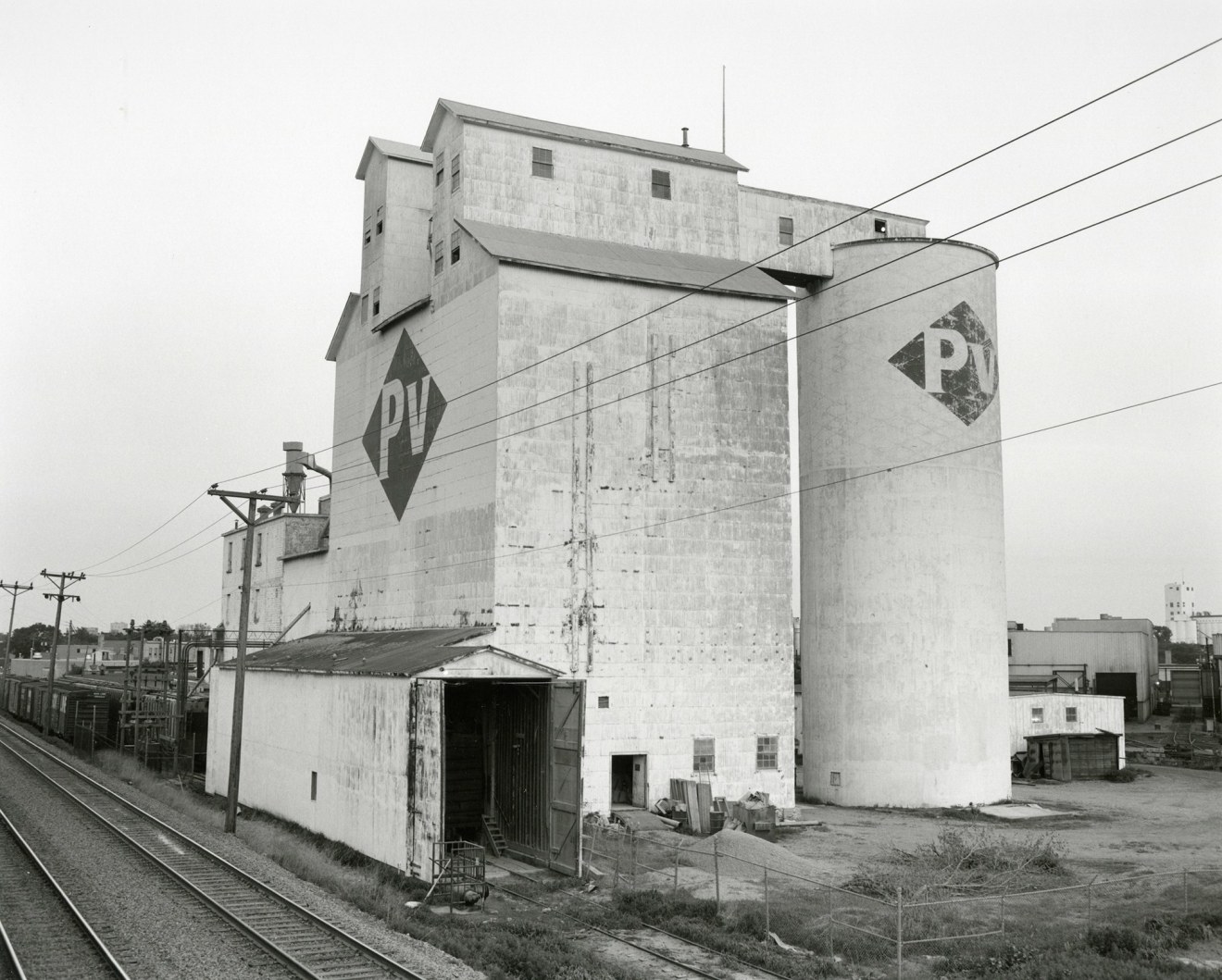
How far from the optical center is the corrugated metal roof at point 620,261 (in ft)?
102

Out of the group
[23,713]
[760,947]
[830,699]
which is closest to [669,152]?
[830,699]

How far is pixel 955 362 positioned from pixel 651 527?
12261 millimetres

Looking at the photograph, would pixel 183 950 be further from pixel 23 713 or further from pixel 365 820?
pixel 23 713

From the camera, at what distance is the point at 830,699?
3544cm

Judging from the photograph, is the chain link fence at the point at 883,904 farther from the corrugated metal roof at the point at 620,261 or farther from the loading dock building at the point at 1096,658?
the loading dock building at the point at 1096,658

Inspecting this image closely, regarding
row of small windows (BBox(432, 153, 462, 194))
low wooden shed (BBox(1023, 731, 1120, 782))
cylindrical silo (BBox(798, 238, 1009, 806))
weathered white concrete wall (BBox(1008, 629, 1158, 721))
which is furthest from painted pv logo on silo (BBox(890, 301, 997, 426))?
weathered white concrete wall (BBox(1008, 629, 1158, 721))

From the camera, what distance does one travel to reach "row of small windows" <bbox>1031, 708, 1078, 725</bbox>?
1719 inches

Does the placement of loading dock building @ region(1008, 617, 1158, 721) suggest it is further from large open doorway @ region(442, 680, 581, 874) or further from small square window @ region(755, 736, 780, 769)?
large open doorway @ region(442, 680, 581, 874)

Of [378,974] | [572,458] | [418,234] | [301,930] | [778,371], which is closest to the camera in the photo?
[378,974]

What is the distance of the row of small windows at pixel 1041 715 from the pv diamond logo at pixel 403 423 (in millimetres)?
26202

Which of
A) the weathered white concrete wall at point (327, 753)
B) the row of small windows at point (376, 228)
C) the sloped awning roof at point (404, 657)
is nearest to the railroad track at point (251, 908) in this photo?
the weathered white concrete wall at point (327, 753)

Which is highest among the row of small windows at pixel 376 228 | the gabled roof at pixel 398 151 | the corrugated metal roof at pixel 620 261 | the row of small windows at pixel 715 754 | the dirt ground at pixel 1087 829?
the gabled roof at pixel 398 151

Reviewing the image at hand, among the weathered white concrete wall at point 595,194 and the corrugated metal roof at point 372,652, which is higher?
the weathered white concrete wall at point 595,194

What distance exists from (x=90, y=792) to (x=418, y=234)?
21.5 metres
